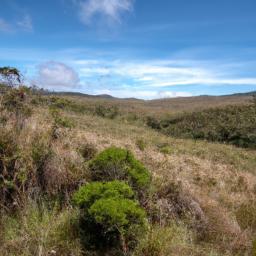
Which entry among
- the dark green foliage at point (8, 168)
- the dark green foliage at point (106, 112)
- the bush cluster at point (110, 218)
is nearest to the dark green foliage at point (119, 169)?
the bush cluster at point (110, 218)

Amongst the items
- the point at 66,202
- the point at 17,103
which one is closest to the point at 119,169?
the point at 66,202

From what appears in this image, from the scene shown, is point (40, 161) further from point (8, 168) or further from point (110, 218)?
point (110, 218)

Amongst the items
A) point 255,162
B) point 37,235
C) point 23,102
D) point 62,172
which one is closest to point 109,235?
point 37,235

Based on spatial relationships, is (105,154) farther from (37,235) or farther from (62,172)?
(37,235)

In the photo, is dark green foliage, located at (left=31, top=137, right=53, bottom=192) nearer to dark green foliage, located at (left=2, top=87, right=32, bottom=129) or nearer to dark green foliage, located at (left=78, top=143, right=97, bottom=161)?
dark green foliage, located at (left=2, top=87, right=32, bottom=129)

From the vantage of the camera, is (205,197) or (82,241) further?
(205,197)

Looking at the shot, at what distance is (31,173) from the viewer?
5.95 m

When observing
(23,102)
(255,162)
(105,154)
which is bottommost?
(255,162)

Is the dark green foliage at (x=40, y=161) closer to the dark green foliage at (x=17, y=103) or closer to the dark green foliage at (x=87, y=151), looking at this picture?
the dark green foliage at (x=17, y=103)

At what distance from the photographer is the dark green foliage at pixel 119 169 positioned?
19.7 feet

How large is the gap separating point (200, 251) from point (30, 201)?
236 cm

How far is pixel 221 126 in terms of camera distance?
91.9 ft

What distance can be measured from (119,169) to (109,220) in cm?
153

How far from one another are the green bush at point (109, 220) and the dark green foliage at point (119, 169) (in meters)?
0.84
